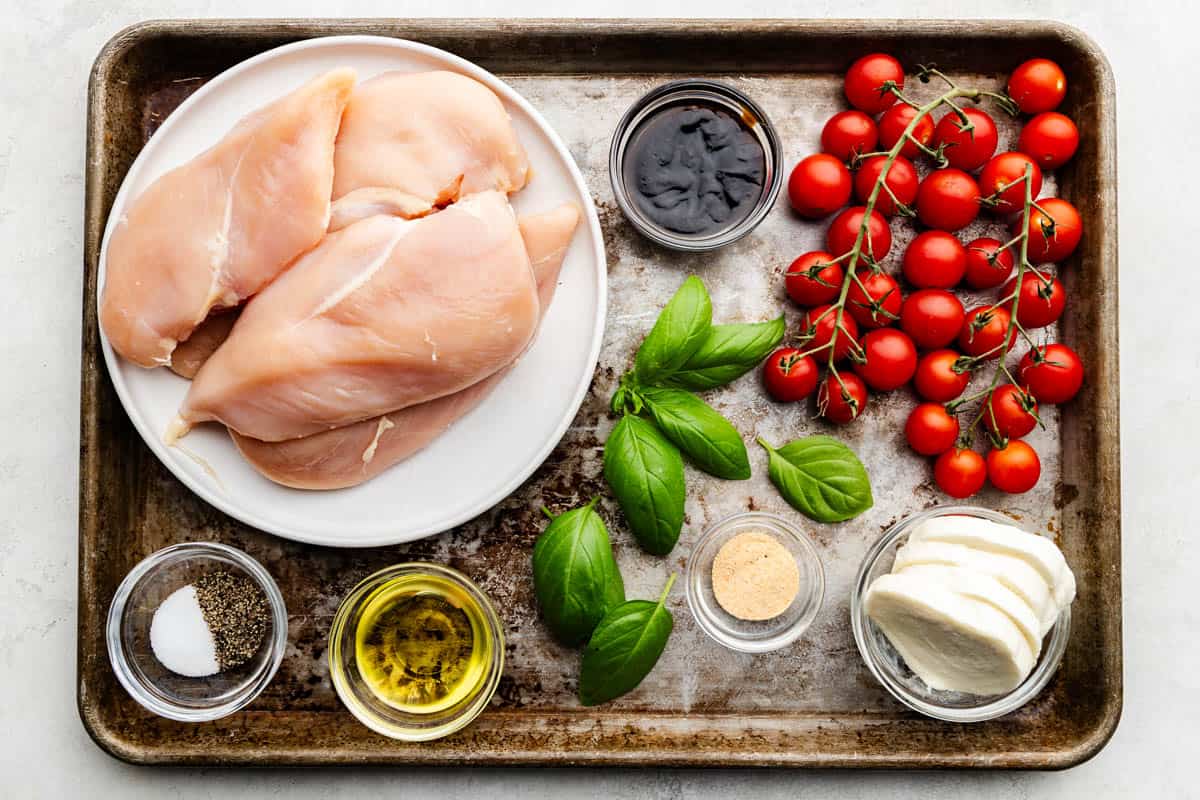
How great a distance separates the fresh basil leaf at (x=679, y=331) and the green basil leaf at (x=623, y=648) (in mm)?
447

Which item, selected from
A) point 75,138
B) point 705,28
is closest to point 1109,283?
point 705,28

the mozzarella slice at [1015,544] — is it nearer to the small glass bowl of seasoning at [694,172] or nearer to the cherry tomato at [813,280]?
the cherry tomato at [813,280]

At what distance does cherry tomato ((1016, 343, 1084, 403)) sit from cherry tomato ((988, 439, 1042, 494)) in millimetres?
109

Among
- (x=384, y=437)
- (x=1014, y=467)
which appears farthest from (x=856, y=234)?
(x=384, y=437)

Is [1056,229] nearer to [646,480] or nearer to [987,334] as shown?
[987,334]

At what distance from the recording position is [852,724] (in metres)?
1.89

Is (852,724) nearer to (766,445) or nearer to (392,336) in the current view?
(766,445)

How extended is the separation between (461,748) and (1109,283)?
5.01 feet

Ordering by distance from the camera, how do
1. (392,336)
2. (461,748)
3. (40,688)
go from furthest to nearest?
(40,688) < (461,748) < (392,336)

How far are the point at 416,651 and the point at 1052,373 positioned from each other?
4.37ft

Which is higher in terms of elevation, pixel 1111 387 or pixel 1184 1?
pixel 1184 1

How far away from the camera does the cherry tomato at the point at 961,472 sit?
1832mm

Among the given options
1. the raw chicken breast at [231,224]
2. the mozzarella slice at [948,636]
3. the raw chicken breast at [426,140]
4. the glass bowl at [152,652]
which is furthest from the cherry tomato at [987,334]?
the glass bowl at [152,652]

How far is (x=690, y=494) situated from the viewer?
1.89 metres
